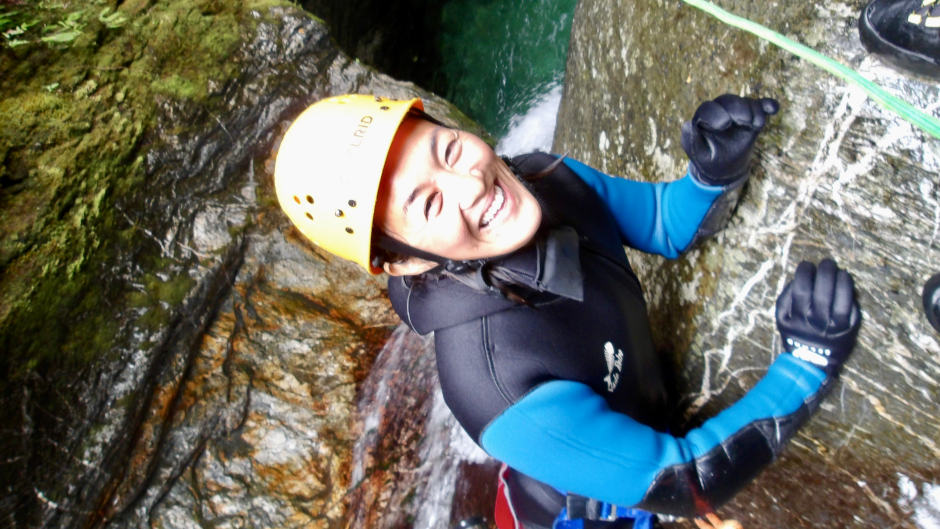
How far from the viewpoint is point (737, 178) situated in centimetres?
221

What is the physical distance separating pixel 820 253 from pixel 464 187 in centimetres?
129

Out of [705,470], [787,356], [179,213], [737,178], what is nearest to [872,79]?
[737,178]

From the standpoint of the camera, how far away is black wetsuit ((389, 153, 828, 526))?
194cm

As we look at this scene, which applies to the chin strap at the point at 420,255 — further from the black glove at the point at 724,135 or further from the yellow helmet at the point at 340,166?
the black glove at the point at 724,135

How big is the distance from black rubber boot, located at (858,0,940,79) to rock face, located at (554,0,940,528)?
5 centimetres

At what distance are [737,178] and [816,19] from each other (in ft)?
1.83

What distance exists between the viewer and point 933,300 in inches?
72.8

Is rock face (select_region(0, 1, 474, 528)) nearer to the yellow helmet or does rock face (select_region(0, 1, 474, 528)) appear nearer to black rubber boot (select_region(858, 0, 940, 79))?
the yellow helmet

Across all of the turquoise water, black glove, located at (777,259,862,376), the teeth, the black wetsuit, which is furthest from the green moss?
the turquoise water

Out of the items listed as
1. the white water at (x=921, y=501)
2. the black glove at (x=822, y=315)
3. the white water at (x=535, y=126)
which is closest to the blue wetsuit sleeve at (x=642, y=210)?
the black glove at (x=822, y=315)

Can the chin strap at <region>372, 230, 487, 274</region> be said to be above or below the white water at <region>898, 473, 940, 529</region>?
above

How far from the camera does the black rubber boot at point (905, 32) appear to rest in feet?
5.42

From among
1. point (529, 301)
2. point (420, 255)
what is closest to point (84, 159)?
point (420, 255)

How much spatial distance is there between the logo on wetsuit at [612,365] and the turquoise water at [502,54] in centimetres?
454
